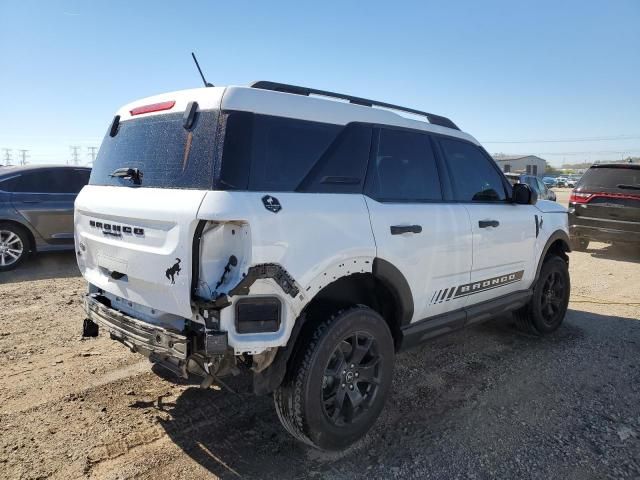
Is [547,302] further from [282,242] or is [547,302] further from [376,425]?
[282,242]

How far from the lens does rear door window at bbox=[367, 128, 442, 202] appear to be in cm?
318

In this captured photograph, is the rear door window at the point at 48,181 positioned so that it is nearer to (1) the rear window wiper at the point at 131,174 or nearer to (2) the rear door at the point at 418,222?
(1) the rear window wiper at the point at 131,174

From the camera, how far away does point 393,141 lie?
3363 mm

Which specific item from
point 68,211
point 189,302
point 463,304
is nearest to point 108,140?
point 189,302

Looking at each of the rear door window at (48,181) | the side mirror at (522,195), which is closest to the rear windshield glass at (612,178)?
the side mirror at (522,195)

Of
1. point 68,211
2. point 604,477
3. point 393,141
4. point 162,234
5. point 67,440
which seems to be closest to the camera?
point 162,234

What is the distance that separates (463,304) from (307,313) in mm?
1706

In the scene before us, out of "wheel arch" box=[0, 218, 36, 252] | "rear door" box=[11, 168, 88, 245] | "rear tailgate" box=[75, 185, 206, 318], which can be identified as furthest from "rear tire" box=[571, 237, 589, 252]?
"wheel arch" box=[0, 218, 36, 252]

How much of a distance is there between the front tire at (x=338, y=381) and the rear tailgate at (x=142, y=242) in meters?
0.75

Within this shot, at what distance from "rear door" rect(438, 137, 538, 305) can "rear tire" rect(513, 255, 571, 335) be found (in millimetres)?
378

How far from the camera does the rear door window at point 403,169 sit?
3183 mm

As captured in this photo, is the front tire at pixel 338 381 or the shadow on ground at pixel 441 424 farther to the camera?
the shadow on ground at pixel 441 424

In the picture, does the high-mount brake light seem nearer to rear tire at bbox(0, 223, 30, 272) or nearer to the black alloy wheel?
the black alloy wheel

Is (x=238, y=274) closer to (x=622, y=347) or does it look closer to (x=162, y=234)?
(x=162, y=234)
